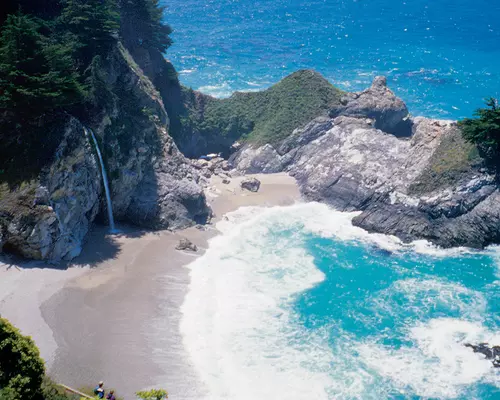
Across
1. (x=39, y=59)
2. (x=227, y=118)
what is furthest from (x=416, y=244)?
(x=39, y=59)

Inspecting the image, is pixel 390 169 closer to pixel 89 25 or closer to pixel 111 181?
pixel 111 181

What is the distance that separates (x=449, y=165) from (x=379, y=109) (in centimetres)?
1424

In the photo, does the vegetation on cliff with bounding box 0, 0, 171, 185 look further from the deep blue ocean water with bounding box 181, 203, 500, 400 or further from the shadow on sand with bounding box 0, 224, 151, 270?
the deep blue ocean water with bounding box 181, 203, 500, 400

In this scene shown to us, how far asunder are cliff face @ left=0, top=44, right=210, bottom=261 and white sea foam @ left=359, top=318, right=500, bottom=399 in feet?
70.1

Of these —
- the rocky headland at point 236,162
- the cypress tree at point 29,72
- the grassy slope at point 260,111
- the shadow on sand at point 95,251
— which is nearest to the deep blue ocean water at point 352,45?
the grassy slope at point 260,111

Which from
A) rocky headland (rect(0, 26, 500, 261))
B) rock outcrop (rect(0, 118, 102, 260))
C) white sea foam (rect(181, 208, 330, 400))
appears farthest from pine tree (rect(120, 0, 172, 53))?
white sea foam (rect(181, 208, 330, 400))

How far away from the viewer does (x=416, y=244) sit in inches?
1773

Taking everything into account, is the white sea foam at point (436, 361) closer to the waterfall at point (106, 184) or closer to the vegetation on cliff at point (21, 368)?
the vegetation on cliff at point (21, 368)

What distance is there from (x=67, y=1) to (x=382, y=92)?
1388 inches

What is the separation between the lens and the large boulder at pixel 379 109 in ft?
195

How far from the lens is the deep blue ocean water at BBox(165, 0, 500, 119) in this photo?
265ft

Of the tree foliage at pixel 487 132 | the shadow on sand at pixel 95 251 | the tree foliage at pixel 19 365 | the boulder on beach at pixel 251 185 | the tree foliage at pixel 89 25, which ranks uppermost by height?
the tree foliage at pixel 89 25

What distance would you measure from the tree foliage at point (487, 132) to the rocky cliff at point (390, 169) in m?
1.03

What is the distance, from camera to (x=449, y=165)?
47.9m
